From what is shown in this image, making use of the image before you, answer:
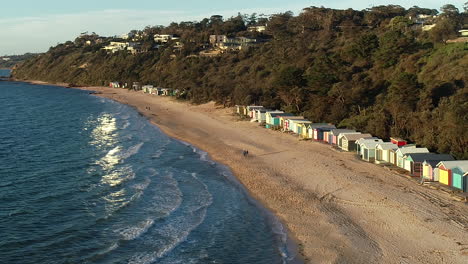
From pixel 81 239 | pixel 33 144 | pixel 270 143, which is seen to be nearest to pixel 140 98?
pixel 33 144

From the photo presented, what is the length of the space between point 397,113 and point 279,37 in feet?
203

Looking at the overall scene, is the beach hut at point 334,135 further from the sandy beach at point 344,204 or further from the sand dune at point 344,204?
the sand dune at point 344,204

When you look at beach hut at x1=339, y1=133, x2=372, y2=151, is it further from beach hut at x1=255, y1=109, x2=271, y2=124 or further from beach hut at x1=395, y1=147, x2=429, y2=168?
beach hut at x1=255, y1=109, x2=271, y2=124

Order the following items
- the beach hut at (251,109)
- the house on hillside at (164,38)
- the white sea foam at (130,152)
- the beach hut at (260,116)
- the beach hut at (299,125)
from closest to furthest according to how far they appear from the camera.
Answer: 1. the white sea foam at (130,152)
2. the beach hut at (299,125)
3. the beach hut at (260,116)
4. the beach hut at (251,109)
5. the house on hillside at (164,38)

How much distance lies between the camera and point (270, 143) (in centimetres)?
4028

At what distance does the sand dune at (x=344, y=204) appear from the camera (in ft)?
62.9

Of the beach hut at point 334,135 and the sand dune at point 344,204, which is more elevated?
the beach hut at point 334,135

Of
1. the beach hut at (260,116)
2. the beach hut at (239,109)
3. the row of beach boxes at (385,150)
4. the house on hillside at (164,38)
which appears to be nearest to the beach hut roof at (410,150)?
the row of beach boxes at (385,150)

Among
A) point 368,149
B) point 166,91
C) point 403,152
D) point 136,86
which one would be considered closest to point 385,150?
point 368,149

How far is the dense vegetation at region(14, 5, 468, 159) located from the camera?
36.2m

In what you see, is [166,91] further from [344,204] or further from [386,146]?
[344,204]

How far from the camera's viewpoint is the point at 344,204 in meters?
24.8

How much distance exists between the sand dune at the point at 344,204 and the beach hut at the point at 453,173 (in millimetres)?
1106

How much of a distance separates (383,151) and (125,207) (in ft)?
56.4
